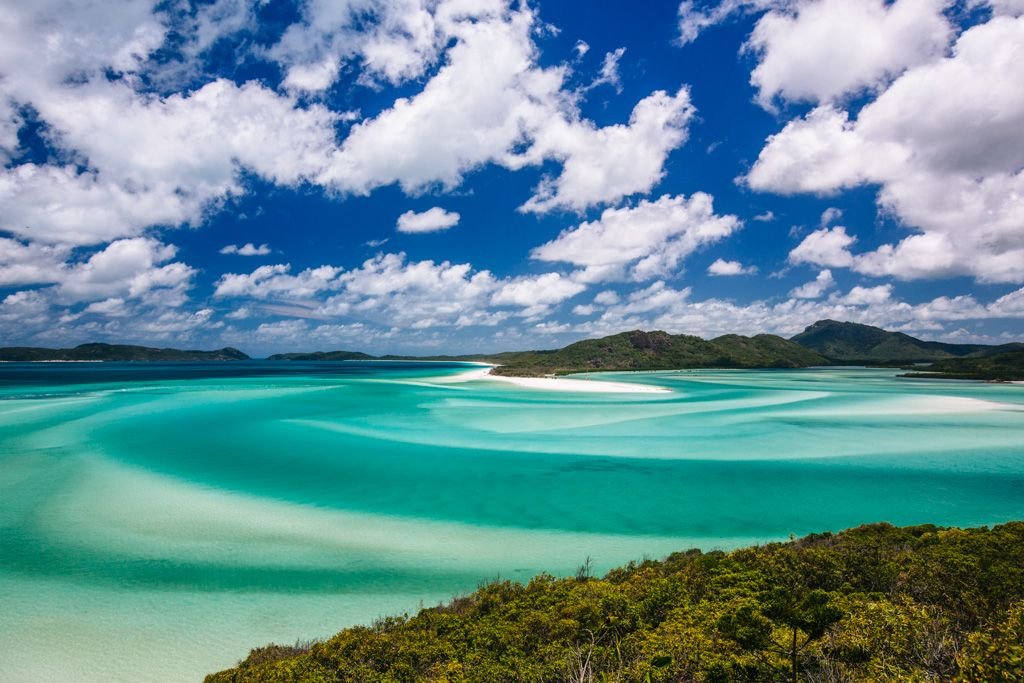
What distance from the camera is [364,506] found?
1758 centimetres

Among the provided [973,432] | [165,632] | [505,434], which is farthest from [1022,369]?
[165,632]

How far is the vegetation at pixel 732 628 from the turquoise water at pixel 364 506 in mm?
3317

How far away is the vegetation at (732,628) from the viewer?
589cm

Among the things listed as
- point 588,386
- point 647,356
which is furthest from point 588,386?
point 647,356

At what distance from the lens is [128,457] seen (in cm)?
2508

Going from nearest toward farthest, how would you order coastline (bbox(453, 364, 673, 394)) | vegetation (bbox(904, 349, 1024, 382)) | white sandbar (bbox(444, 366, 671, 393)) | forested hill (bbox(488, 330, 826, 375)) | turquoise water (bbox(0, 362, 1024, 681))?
turquoise water (bbox(0, 362, 1024, 681)) < coastline (bbox(453, 364, 673, 394)) < white sandbar (bbox(444, 366, 671, 393)) < vegetation (bbox(904, 349, 1024, 382)) < forested hill (bbox(488, 330, 826, 375))

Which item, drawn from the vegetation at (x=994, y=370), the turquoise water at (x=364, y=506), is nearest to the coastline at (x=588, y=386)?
the turquoise water at (x=364, y=506)

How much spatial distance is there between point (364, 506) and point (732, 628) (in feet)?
44.9

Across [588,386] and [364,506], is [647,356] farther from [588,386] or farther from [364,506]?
[364,506]

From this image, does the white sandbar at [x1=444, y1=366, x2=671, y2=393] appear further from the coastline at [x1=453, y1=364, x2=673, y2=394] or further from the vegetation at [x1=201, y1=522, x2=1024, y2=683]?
the vegetation at [x1=201, y1=522, x2=1024, y2=683]

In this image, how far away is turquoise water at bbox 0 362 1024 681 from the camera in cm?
1010

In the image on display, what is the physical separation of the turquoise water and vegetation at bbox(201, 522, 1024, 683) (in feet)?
10.9

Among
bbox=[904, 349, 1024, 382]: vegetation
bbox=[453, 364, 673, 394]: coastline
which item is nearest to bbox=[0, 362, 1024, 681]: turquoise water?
bbox=[453, 364, 673, 394]: coastline

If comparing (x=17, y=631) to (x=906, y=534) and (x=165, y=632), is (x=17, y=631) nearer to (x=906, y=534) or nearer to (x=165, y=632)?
(x=165, y=632)
